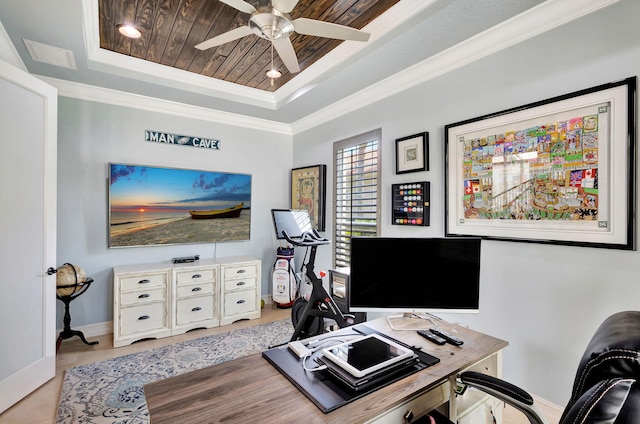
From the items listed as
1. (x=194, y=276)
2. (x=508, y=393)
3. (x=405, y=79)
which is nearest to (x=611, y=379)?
(x=508, y=393)

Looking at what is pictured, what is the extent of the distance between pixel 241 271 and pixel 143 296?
41.2 inches

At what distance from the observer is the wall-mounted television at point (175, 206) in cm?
336

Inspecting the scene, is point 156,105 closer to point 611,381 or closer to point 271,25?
point 271,25

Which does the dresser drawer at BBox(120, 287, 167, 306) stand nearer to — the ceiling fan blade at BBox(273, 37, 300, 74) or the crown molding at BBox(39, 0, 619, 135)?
the crown molding at BBox(39, 0, 619, 135)

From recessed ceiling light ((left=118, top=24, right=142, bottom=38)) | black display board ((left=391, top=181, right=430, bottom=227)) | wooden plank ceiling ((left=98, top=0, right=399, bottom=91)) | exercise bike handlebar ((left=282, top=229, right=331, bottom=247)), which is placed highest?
wooden plank ceiling ((left=98, top=0, right=399, bottom=91))

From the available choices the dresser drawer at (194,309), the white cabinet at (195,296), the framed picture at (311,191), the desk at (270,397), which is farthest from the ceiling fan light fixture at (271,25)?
the dresser drawer at (194,309)

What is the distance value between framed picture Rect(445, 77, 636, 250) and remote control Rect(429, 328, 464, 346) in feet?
3.10

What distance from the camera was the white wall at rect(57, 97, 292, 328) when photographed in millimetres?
3146

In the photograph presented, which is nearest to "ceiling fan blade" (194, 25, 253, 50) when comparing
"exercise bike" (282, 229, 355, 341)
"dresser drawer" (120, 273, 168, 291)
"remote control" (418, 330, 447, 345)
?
"exercise bike" (282, 229, 355, 341)

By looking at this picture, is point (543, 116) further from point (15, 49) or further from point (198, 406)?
point (15, 49)

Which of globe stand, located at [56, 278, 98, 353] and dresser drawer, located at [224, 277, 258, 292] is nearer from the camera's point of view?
globe stand, located at [56, 278, 98, 353]

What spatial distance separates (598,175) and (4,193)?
3802 mm

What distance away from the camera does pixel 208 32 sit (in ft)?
8.09

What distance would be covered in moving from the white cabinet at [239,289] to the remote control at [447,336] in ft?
8.44
